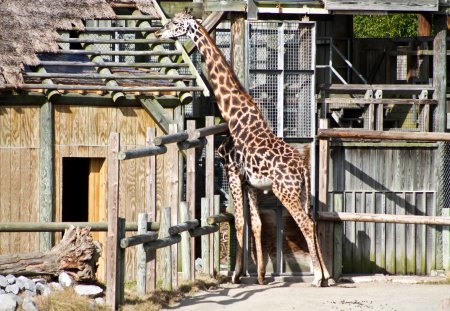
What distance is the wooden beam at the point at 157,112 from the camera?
56.2 ft

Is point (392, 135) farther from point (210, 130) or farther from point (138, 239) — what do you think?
point (138, 239)

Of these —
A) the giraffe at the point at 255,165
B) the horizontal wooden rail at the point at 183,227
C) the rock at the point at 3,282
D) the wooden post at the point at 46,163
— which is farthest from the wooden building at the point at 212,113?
the rock at the point at 3,282

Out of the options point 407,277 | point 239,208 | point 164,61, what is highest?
point 164,61

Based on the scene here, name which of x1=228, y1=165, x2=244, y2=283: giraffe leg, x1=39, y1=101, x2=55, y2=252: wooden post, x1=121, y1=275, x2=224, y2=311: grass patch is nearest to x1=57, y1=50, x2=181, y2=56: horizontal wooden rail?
x1=39, y1=101, x2=55, y2=252: wooden post

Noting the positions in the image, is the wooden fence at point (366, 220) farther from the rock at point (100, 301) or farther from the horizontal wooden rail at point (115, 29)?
the rock at point (100, 301)

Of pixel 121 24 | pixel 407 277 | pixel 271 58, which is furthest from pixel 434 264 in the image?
pixel 121 24

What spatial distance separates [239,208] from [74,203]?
4.41 m

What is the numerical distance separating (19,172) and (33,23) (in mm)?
2678

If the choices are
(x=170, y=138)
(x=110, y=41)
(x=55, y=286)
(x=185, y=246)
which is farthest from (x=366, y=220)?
(x=55, y=286)

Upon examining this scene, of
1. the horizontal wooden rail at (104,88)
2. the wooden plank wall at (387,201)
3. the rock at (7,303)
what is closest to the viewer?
the rock at (7,303)

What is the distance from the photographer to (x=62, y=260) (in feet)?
44.7

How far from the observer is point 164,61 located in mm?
18312

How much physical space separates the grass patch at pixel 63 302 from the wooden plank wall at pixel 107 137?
4.02 metres

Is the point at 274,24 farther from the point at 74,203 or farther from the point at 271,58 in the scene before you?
the point at 74,203
